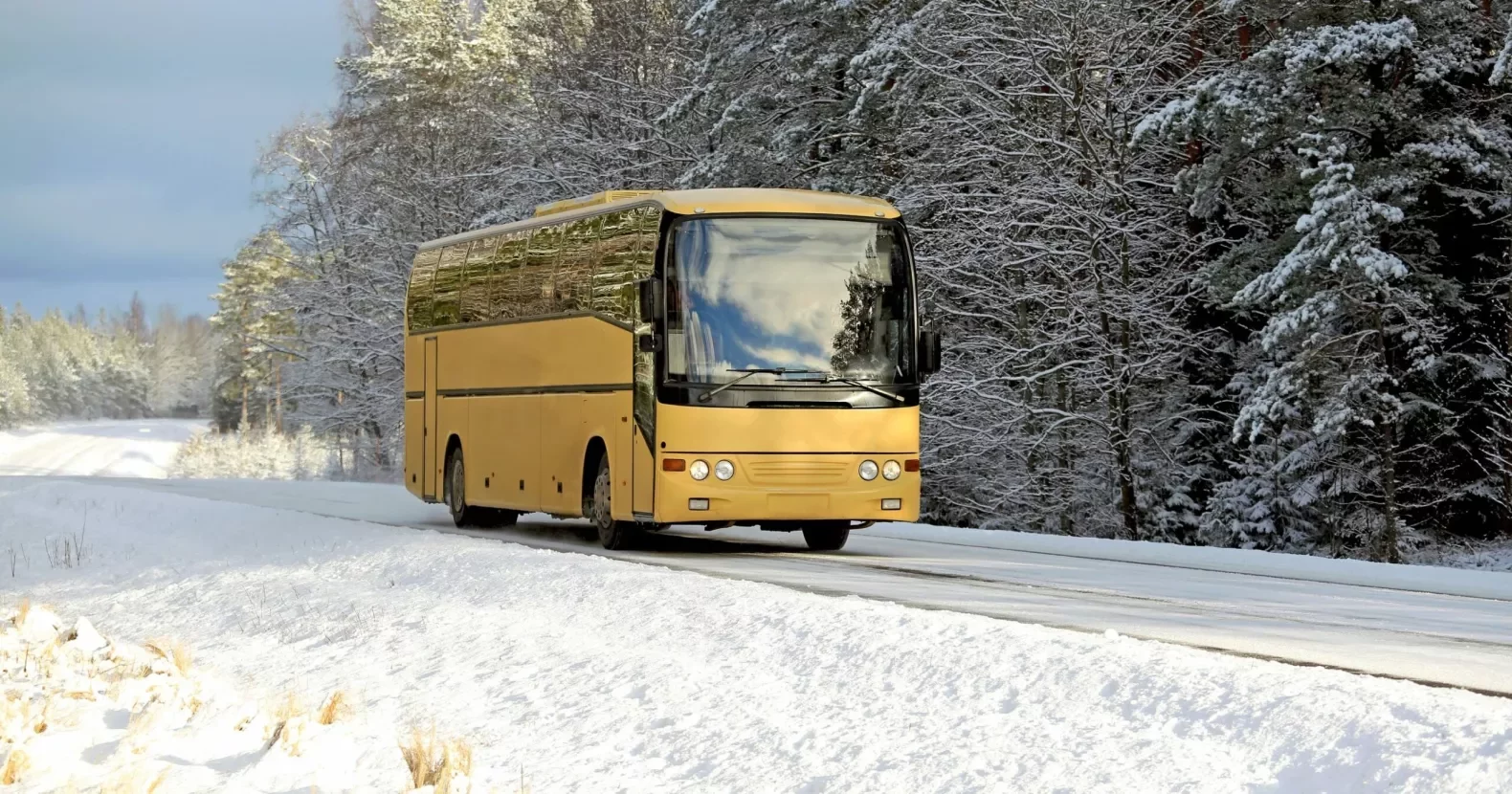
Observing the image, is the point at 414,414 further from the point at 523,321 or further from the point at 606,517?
the point at 606,517

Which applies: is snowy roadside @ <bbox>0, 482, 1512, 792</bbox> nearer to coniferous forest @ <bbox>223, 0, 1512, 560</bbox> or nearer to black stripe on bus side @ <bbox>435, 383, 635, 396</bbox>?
black stripe on bus side @ <bbox>435, 383, 635, 396</bbox>

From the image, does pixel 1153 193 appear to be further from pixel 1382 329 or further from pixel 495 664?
pixel 495 664

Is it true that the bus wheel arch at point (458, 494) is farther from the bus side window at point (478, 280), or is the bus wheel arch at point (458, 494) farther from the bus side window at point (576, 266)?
the bus side window at point (576, 266)

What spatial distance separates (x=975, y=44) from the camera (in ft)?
96.1

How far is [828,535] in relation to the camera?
19641 millimetres

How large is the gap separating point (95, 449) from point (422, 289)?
269 feet

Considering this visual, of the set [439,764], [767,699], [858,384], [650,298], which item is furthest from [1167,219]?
[439,764]

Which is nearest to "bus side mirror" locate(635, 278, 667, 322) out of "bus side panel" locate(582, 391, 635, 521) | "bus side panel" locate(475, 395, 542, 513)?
"bus side panel" locate(582, 391, 635, 521)

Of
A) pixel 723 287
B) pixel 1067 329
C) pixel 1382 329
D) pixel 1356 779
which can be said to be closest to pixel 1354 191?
pixel 1382 329

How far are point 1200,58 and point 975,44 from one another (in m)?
3.91

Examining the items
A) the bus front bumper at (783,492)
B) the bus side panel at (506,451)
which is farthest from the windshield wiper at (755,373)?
the bus side panel at (506,451)

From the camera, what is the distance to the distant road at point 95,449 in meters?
84.0

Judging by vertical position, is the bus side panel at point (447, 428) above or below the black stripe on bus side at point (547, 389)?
below

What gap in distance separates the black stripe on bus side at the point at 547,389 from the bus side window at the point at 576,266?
83 cm
